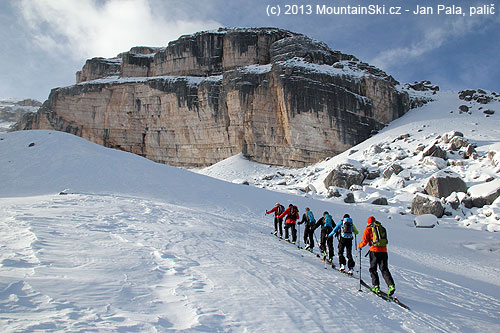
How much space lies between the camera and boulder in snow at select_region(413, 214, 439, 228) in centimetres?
1470

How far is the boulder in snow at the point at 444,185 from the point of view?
59.9 ft

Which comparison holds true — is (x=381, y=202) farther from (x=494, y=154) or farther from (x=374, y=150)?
(x=374, y=150)

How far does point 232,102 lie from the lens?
40688 mm

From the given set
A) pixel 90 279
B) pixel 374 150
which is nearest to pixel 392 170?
pixel 374 150

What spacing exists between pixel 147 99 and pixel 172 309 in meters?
47.2

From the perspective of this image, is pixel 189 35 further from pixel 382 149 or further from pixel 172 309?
pixel 172 309

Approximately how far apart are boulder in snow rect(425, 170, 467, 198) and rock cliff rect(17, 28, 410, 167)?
56.2 feet

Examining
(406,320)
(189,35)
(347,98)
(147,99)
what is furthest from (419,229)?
(189,35)

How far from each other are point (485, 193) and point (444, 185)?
2131 mm

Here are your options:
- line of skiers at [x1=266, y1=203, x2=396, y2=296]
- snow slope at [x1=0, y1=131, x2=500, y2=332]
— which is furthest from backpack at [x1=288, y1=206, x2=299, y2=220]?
snow slope at [x1=0, y1=131, x2=500, y2=332]

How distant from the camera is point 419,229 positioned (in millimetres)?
14477

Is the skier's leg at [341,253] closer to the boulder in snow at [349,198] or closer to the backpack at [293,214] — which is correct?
the backpack at [293,214]

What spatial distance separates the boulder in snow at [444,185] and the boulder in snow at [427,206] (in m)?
2.37

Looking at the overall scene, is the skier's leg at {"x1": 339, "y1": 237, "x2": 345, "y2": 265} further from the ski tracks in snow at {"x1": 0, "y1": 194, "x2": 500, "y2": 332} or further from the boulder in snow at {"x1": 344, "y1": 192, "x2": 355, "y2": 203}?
the boulder in snow at {"x1": 344, "y1": 192, "x2": 355, "y2": 203}
